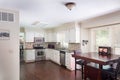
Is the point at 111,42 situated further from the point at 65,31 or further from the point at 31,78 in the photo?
the point at 31,78

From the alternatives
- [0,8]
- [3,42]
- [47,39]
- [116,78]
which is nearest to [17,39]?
[3,42]

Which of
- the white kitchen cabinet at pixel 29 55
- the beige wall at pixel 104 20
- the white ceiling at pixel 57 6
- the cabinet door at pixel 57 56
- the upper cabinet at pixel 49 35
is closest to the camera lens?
the white ceiling at pixel 57 6

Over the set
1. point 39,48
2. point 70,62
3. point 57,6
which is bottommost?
point 70,62

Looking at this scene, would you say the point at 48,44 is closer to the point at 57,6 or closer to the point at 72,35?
the point at 72,35

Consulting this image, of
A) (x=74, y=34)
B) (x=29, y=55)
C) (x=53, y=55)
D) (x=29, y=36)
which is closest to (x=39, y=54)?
(x=29, y=55)

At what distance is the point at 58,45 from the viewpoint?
295 inches

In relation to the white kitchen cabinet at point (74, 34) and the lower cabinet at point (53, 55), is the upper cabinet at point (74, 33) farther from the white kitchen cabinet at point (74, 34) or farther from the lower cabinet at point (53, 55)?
the lower cabinet at point (53, 55)

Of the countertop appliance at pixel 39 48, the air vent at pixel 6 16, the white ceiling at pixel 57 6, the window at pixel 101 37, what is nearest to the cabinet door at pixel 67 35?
the window at pixel 101 37

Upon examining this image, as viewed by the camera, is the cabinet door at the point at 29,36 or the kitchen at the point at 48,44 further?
the cabinet door at the point at 29,36

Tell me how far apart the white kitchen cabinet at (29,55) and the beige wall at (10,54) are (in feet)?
11.6

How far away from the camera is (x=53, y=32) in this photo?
7.83 m

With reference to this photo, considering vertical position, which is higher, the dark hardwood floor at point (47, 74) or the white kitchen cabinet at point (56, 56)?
the white kitchen cabinet at point (56, 56)

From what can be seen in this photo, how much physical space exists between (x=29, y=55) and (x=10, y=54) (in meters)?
3.69

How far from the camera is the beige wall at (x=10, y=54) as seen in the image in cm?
312
